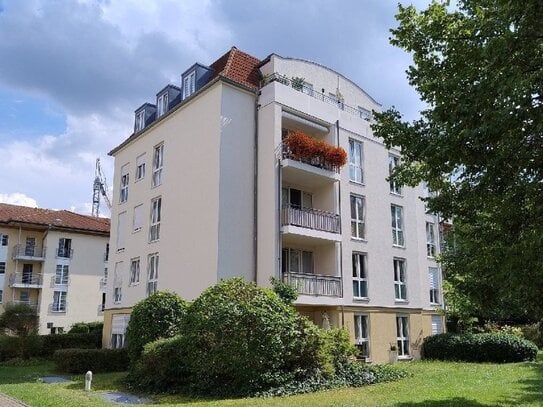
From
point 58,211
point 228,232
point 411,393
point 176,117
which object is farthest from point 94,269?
point 411,393

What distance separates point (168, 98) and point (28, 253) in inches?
1051

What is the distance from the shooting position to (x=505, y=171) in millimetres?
9281

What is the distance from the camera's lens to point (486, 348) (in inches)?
920

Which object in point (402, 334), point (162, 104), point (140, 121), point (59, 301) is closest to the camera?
point (402, 334)

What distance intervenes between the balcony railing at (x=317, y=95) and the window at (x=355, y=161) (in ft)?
4.98

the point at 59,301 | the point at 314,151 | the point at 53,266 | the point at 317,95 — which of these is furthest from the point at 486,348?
the point at 53,266

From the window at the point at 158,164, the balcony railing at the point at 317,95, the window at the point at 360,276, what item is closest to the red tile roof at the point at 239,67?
the balcony railing at the point at 317,95

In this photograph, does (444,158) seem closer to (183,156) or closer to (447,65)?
(447,65)

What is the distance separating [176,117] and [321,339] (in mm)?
14492

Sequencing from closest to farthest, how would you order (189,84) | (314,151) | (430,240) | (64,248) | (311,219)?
(311,219), (314,151), (189,84), (430,240), (64,248)

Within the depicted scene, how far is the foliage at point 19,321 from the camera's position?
27125mm

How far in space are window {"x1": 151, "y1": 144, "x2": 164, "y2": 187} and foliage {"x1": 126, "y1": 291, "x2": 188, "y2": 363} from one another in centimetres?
816

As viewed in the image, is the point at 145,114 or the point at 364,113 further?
the point at 145,114

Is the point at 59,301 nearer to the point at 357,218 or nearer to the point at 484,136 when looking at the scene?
the point at 357,218
